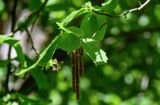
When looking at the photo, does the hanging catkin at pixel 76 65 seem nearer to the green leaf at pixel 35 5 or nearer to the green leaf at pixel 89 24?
the green leaf at pixel 89 24

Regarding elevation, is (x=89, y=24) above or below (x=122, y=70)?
below

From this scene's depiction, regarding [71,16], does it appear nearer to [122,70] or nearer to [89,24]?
[89,24]

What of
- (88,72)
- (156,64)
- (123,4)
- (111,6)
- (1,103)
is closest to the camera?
(111,6)

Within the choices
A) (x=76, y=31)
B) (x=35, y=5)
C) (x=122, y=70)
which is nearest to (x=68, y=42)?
(x=76, y=31)

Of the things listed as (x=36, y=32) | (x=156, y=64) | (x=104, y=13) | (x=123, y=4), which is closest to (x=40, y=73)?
(x=104, y=13)

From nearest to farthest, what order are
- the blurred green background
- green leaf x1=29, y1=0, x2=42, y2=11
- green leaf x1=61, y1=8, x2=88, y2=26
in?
green leaf x1=61, y1=8, x2=88, y2=26, green leaf x1=29, y1=0, x2=42, y2=11, the blurred green background

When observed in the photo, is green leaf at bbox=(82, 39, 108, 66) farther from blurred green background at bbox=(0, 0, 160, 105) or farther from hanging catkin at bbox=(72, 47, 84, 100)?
blurred green background at bbox=(0, 0, 160, 105)

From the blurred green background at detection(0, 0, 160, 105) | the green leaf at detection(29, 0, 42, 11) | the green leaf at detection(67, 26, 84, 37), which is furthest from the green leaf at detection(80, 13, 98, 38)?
the blurred green background at detection(0, 0, 160, 105)

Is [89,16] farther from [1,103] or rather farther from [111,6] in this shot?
[1,103]
